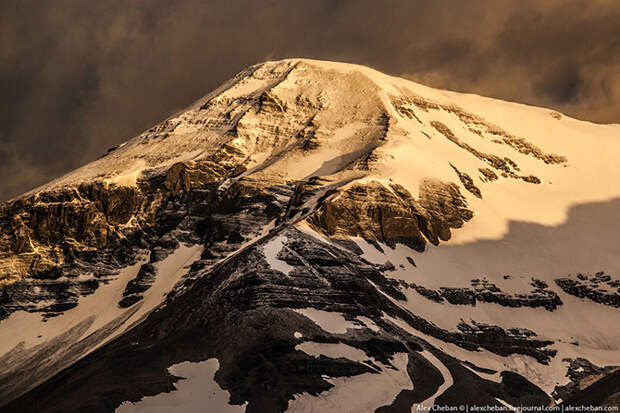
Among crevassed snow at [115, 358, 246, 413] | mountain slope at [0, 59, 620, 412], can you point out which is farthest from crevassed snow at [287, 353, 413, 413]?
crevassed snow at [115, 358, 246, 413]

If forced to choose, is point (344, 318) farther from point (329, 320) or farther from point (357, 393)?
point (357, 393)

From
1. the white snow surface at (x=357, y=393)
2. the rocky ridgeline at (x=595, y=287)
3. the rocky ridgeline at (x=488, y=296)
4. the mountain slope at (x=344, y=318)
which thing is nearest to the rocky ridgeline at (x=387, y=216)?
the mountain slope at (x=344, y=318)

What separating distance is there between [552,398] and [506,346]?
68.9 feet

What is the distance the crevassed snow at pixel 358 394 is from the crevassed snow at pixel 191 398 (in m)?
9.28

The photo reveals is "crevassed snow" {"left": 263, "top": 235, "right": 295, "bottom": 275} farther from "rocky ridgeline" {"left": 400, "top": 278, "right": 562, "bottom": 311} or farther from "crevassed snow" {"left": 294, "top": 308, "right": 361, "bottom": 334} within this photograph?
"rocky ridgeline" {"left": 400, "top": 278, "right": 562, "bottom": 311}

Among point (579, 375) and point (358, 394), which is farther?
point (579, 375)

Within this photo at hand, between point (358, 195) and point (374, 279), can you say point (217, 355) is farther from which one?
point (358, 195)

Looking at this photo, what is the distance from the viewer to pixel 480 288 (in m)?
166

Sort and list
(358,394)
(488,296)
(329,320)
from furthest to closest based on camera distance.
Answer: (488,296) < (329,320) < (358,394)

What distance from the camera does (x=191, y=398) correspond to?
4218 inches

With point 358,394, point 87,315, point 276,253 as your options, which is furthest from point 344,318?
point 87,315

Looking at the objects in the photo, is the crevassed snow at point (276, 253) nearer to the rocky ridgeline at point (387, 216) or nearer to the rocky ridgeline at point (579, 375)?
the rocky ridgeline at point (387, 216)

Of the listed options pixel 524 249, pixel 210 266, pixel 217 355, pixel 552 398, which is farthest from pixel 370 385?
pixel 524 249

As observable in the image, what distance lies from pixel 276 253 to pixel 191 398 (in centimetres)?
4167
